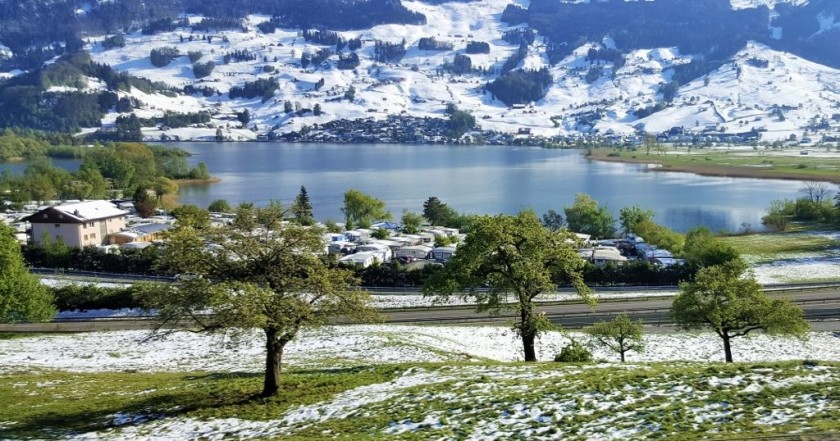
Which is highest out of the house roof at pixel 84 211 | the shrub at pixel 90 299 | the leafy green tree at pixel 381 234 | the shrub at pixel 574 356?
the house roof at pixel 84 211

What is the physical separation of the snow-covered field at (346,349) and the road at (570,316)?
11.1 feet

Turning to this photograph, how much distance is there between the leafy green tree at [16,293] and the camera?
1197 inches

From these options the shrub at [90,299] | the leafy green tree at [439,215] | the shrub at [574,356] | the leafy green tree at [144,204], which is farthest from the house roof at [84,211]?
the shrub at [574,356]

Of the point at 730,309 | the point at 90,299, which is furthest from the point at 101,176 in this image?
the point at 730,309

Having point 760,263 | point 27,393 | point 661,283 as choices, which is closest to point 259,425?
point 27,393

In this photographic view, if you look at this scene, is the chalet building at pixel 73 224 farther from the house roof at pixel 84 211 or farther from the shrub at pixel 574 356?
the shrub at pixel 574 356

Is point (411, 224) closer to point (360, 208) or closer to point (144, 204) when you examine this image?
point (360, 208)

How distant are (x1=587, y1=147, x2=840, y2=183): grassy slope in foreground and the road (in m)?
93.6

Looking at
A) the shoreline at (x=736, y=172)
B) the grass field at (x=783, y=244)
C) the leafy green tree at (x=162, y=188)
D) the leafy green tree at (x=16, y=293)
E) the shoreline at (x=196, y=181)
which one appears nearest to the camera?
the leafy green tree at (x=16, y=293)

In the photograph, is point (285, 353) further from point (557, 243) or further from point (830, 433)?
point (830, 433)

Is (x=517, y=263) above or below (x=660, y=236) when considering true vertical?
above

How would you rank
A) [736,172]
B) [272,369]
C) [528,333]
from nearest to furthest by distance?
[272,369], [528,333], [736,172]

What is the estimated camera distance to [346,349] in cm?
2594

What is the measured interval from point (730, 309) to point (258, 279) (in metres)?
17.6
